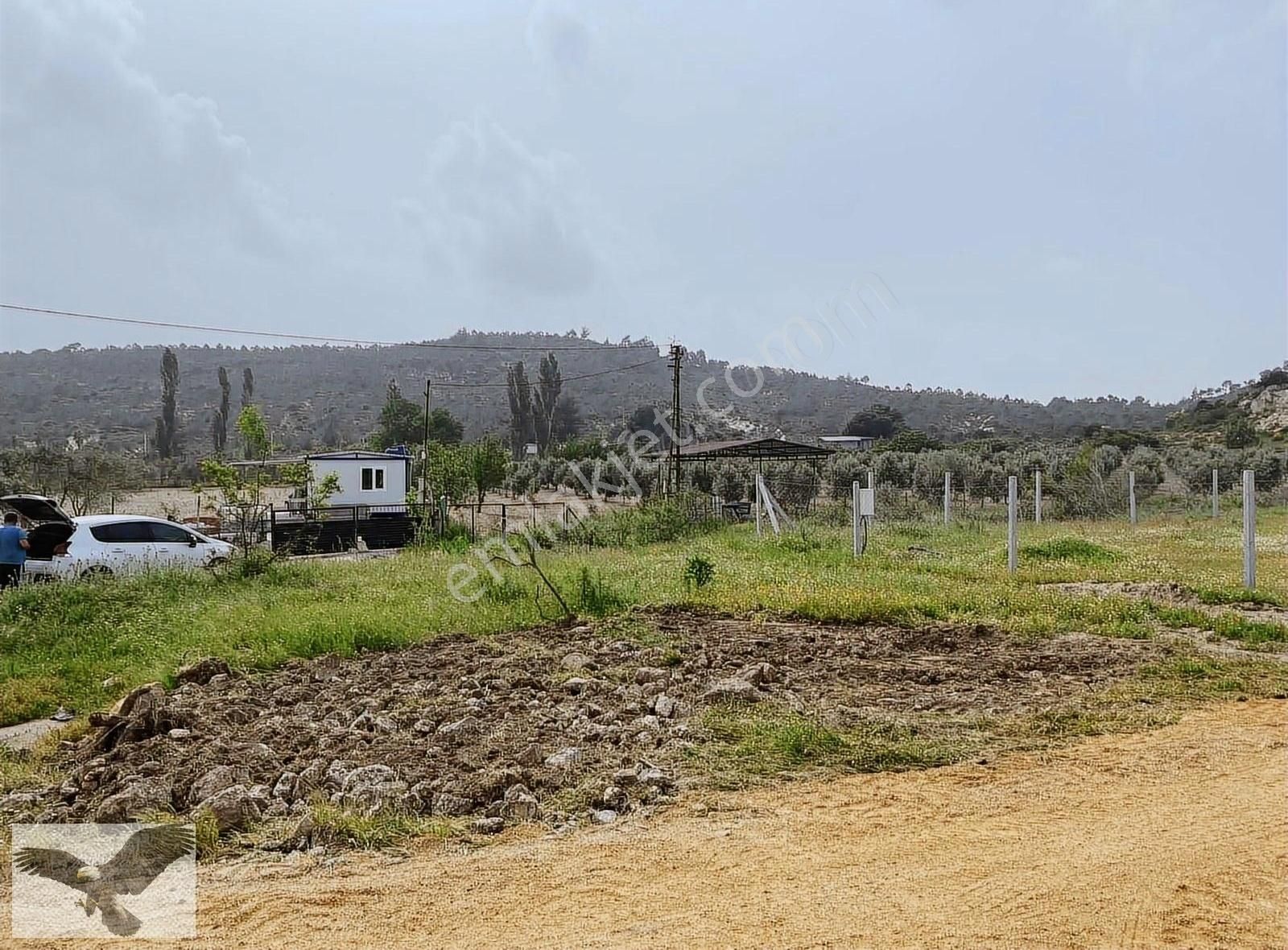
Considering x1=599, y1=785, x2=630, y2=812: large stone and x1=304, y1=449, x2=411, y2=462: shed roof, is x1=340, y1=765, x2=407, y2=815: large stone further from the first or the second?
x1=304, y1=449, x2=411, y2=462: shed roof

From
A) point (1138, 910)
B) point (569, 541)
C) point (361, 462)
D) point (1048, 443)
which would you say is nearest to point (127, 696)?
point (1138, 910)

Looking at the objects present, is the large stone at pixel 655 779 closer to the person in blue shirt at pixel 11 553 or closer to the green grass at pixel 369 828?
the green grass at pixel 369 828

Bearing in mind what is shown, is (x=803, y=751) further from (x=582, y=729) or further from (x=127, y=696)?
(x=127, y=696)

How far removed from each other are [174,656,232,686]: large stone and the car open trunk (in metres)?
7.03

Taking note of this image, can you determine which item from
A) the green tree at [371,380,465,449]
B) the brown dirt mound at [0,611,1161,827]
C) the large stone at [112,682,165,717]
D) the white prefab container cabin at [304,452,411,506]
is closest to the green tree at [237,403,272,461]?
the brown dirt mound at [0,611,1161,827]

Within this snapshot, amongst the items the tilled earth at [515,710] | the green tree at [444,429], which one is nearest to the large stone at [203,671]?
the tilled earth at [515,710]

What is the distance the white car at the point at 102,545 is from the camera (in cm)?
1327

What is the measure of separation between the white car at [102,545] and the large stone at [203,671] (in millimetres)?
5466

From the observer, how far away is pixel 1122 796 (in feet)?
16.0

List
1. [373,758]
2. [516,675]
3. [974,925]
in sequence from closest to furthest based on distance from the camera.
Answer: [974,925] < [373,758] < [516,675]

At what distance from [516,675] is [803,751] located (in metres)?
2.61

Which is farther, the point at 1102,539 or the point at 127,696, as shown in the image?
the point at 1102,539

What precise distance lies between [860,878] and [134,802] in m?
3.66

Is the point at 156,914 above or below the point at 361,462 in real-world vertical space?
below
